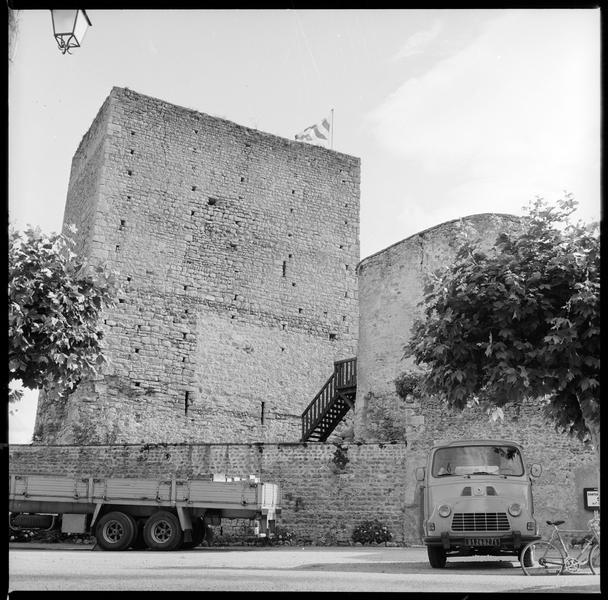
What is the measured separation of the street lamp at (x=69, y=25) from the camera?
24.8 feet

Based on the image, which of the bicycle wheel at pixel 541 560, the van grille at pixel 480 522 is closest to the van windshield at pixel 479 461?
the van grille at pixel 480 522

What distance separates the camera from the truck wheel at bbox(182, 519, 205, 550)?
1466 centimetres

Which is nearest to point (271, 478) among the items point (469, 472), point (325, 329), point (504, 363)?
point (469, 472)

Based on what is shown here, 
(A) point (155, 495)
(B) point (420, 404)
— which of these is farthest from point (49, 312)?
(B) point (420, 404)

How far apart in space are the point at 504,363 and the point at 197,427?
14.9 m

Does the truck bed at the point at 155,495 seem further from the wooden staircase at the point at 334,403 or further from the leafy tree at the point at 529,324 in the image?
the wooden staircase at the point at 334,403

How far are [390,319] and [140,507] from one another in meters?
8.10

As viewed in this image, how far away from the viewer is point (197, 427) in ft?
78.6

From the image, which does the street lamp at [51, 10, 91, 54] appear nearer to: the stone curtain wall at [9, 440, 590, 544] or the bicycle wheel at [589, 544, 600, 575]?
the bicycle wheel at [589, 544, 600, 575]

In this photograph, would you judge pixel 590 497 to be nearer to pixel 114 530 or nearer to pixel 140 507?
pixel 140 507

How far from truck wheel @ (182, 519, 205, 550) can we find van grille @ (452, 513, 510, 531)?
5.26m

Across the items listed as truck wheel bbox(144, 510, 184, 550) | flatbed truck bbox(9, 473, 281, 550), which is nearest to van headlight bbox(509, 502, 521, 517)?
flatbed truck bbox(9, 473, 281, 550)

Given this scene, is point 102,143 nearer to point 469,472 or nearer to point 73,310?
point 73,310

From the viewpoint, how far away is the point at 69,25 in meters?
7.61
